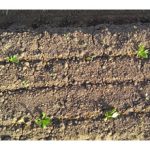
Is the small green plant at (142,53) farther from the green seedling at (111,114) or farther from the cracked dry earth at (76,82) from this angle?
the green seedling at (111,114)

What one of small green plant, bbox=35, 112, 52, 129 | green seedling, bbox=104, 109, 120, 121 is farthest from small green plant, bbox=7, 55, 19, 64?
green seedling, bbox=104, 109, 120, 121

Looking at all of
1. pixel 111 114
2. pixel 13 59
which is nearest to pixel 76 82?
pixel 111 114

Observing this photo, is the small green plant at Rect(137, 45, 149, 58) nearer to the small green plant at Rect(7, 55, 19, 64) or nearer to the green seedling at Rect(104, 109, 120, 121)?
the green seedling at Rect(104, 109, 120, 121)

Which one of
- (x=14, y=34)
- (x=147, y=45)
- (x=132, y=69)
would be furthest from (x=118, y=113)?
(x=14, y=34)

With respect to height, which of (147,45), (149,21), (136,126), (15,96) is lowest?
(136,126)

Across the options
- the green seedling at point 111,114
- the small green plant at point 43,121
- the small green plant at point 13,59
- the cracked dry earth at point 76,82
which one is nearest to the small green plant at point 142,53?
the cracked dry earth at point 76,82

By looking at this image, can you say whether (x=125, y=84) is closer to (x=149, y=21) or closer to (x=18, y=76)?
(x=149, y=21)
